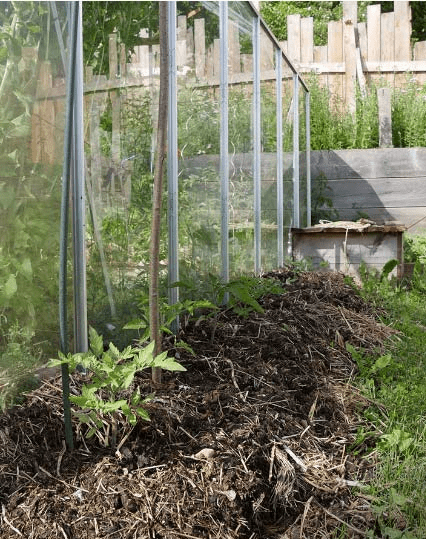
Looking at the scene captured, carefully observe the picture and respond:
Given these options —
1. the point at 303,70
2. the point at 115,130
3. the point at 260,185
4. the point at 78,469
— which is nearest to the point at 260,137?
the point at 260,185

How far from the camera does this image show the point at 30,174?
318 cm

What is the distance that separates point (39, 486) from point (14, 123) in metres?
1.26

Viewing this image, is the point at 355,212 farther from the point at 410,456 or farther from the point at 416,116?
the point at 410,456

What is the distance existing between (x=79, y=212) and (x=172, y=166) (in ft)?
4.23

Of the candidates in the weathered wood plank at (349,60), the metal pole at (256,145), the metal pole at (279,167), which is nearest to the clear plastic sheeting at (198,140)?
the metal pole at (256,145)

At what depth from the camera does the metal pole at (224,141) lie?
591cm

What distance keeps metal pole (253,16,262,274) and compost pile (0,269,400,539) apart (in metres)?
3.03

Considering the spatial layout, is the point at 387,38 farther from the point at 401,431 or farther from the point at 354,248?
the point at 401,431

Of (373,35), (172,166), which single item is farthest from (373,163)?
(172,166)

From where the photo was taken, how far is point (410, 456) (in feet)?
11.7

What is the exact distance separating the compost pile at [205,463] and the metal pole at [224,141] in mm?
1700

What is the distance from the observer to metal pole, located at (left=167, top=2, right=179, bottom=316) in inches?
185

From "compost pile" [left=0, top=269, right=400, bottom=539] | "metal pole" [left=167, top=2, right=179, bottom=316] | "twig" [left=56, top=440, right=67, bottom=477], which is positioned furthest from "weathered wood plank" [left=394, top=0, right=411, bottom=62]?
"twig" [left=56, top=440, right=67, bottom=477]

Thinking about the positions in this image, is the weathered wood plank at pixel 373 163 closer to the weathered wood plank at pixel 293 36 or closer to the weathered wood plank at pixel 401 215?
the weathered wood plank at pixel 401 215
